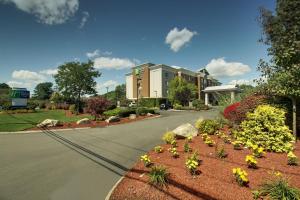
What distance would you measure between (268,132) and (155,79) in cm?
5260

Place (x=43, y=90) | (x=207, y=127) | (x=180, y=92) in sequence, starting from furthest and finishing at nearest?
(x=43, y=90)
(x=180, y=92)
(x=207, y=127)

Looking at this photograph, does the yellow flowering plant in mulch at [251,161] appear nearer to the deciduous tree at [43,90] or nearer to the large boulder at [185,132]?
the large boulder at [185,132]

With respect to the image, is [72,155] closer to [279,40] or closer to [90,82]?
[279,40]

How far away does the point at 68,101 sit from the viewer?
148 feet

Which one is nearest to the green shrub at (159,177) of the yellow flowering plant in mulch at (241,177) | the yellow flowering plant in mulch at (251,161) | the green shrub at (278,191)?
the yellow flowering plant in mulch at (241,177)

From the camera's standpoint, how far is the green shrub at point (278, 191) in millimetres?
4020

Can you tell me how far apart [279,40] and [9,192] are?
12.3m

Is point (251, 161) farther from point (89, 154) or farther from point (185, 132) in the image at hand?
point (89, 154)

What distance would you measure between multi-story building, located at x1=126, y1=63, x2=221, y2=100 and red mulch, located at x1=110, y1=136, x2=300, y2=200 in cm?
4760

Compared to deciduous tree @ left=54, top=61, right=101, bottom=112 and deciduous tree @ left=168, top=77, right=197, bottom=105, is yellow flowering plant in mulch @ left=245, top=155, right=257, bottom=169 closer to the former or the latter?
deciduous tree @ left=54, top=61, right=101, bottom=112

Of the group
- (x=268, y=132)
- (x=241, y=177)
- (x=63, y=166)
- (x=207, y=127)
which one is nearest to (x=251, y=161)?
(x=241, y=177)

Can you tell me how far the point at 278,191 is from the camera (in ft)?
13.7

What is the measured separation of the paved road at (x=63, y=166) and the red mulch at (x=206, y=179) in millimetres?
664

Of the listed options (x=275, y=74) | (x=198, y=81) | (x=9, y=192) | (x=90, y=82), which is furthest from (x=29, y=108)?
(x=198, y=81)
